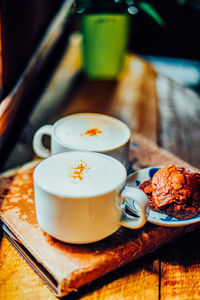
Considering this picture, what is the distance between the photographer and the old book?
0.56 metres

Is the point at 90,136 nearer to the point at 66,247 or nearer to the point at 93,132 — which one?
the point at 93,132

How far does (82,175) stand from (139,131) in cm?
62

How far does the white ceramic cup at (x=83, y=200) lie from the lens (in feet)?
1.79

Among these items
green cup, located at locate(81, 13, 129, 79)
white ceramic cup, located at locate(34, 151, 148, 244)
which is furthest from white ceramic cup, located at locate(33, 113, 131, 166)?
green cup, located at locate(81, 13, 129, 79)

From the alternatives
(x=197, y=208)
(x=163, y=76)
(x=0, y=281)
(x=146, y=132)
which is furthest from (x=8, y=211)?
(x=163, y=76)

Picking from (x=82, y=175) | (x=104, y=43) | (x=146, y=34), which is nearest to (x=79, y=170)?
(x=82, y=175)

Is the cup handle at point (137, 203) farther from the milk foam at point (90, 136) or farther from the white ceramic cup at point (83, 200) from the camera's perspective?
the milk foam at point (90, 136)

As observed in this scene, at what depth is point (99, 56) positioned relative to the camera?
5.17 ft

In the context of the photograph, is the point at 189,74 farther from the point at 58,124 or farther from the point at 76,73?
the point at 58,124

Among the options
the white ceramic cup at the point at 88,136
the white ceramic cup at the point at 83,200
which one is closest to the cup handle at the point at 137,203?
the white ceramic cup at the point at 83,200

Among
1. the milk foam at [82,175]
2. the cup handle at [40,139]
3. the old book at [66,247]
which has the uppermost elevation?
the milk foam at [82,175]

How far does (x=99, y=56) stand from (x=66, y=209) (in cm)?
114

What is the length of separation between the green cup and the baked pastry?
38.6 inches

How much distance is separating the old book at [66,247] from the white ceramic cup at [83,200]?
0.03 meters
